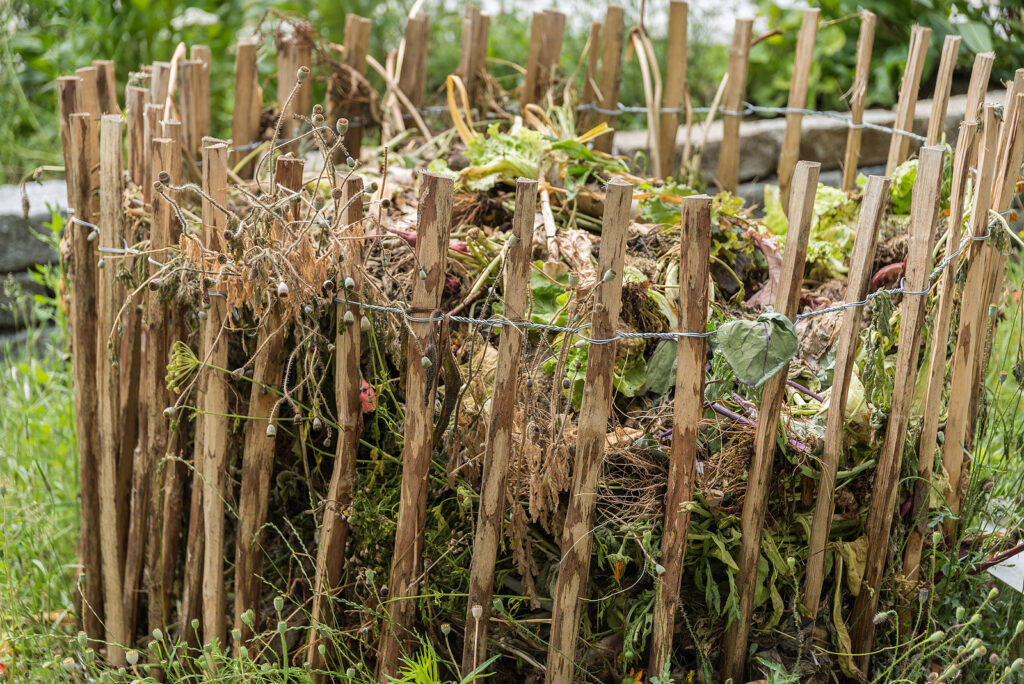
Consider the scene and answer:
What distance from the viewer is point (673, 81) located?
330 centimetres

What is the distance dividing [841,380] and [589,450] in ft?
1.68

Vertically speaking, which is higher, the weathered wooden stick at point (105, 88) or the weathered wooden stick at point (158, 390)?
the weathered wooden stick at point (105, 88)

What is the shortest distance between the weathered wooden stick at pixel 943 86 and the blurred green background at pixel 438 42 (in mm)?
2125

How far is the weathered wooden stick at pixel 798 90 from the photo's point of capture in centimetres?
299

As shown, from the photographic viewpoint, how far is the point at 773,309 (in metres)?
1.69

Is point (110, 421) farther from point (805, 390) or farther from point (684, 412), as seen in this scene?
point (805, 390)

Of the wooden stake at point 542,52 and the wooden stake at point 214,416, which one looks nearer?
the wooden stake at point 214,416

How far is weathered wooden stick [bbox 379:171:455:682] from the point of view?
1639mm

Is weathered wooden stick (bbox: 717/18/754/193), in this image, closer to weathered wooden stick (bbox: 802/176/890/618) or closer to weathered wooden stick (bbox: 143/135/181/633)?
weathered wooden stick (bbox: 802/176/890/618)

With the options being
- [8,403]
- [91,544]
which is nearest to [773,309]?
[91,544]

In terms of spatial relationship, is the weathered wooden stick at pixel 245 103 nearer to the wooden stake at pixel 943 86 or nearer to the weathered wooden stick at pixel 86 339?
the weathered wooden stick at pixel 86 339

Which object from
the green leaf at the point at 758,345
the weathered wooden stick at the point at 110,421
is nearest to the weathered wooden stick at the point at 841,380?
the green leaf at the point at 758,345

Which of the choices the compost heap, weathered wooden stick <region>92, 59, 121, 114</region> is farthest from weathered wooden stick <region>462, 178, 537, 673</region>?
weathered wooden stick <region>92, 59, 121, 114</region>

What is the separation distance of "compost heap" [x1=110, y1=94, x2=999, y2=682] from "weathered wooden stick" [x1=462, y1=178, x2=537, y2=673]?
4 cm
